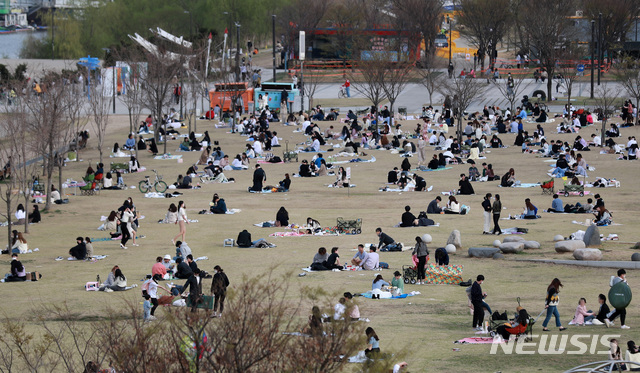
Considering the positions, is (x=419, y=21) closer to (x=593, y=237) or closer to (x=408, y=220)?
(x=408, y=220)

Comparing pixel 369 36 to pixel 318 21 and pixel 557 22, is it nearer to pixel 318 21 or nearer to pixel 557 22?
pixel 318 21

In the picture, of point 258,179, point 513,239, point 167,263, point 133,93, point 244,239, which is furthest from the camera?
point 133,93

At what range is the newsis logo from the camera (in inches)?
644

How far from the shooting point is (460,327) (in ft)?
60.8

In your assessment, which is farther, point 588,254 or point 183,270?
point 588,254

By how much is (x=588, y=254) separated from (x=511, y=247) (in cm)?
220

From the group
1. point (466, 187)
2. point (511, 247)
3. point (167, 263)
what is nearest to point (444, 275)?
point (511, 247)

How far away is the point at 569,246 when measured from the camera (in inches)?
982

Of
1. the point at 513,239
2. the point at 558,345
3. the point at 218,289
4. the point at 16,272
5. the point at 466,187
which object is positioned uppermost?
the point at 466,187

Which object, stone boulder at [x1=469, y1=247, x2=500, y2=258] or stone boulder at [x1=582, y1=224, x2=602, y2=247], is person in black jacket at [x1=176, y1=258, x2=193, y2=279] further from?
stone boulder at [x1=582, y1=224, x2=602, y2=247]

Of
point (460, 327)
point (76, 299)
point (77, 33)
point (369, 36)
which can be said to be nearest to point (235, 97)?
point (369, 36)

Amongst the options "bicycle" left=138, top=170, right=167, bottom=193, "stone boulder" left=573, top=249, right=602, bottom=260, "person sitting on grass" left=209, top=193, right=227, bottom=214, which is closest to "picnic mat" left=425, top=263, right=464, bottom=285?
"stone boulder" left=573, top=249, right=602, bottom=260

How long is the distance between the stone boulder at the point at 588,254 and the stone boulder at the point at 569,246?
99cm

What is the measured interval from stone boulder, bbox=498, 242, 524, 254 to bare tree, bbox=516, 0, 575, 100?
143 ft
